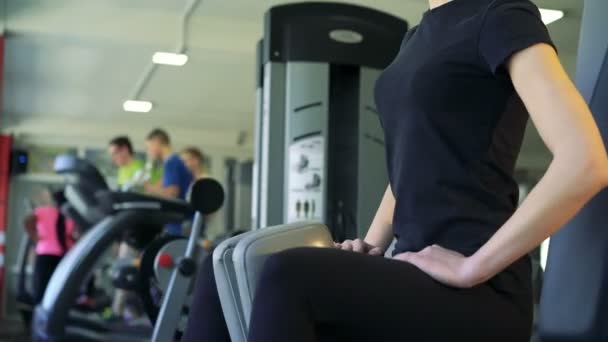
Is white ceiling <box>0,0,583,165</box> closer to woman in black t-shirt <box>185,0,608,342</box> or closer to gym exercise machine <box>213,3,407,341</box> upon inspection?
gym exercise machine <box>213,3,407,341</box>

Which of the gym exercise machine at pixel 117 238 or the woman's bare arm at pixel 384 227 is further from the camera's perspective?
the gym exercise machine at pixel 117 238

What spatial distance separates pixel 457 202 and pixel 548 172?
10 cm

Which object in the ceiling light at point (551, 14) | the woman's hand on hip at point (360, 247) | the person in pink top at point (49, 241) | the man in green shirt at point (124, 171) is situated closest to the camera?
the woman's hand on hip at point (360, 247)

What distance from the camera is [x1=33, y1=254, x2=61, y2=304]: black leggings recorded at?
5.06 m

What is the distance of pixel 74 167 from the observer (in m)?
3.42

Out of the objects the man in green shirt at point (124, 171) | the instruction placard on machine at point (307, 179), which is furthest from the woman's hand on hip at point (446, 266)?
the man in green shirt at point (124, 171)

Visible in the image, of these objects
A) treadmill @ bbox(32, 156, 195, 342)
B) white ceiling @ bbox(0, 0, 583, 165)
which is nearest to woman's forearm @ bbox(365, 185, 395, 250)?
treadmill @ bbox(32, 156, 195, 342)

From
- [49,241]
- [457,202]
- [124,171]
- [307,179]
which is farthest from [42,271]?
[457,202]

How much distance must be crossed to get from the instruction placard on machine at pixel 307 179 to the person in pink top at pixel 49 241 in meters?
2.70

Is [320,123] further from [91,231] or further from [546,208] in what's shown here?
[546,208]

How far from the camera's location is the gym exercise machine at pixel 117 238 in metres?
3.12

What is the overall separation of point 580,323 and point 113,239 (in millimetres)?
2970

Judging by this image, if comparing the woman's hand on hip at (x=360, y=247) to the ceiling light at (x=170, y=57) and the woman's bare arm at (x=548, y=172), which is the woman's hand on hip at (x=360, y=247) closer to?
the woman's bare arm at (x=548, y=172)

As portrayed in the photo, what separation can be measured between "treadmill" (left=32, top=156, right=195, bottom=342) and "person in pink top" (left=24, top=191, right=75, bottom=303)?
163 centimetres
